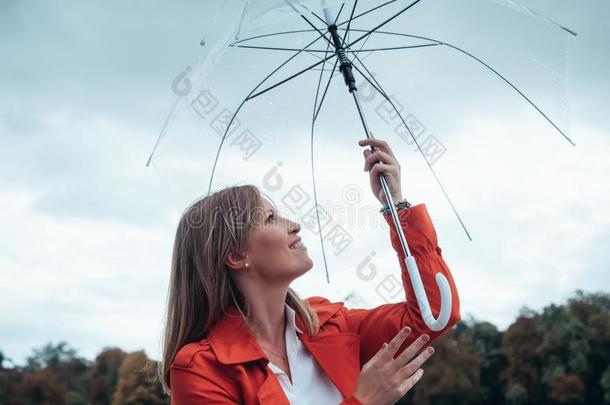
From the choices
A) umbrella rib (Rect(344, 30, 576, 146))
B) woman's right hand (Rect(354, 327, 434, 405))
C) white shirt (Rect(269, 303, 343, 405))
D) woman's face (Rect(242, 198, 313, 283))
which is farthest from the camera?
umbrella rib (Rect(344, 30, 576, 146))

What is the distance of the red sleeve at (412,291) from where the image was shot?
398 cm

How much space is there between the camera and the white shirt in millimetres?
4117

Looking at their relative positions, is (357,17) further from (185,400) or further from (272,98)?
(185,400)

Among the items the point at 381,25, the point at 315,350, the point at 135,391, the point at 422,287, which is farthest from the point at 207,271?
the point at 135,391

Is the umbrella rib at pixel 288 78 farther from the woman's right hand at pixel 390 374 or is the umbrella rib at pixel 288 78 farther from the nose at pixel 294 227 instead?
the woman's right hand at pixel 390 374

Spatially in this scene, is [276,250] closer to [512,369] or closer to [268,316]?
[268,316]

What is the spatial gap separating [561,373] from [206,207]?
60753 millimetres

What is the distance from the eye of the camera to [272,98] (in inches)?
196

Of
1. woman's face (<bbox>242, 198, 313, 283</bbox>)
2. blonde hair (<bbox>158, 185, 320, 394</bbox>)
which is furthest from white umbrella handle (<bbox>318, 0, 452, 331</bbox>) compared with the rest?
blonde hair (<bbox>158, 185, 320, 394</bbox>)

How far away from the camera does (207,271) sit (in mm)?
4578

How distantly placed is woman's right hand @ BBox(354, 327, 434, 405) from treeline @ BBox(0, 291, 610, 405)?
50940 mm

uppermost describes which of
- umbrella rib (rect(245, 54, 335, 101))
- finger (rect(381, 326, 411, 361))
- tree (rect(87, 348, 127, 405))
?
tree (rect(87, 348, 127, 405))

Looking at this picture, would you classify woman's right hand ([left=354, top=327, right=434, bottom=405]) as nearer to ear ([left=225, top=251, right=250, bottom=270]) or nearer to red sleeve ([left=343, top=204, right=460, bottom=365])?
red sleeve ([left=343, top=204, right=460, bottom=365])

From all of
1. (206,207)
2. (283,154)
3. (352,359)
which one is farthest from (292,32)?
(352,359)
